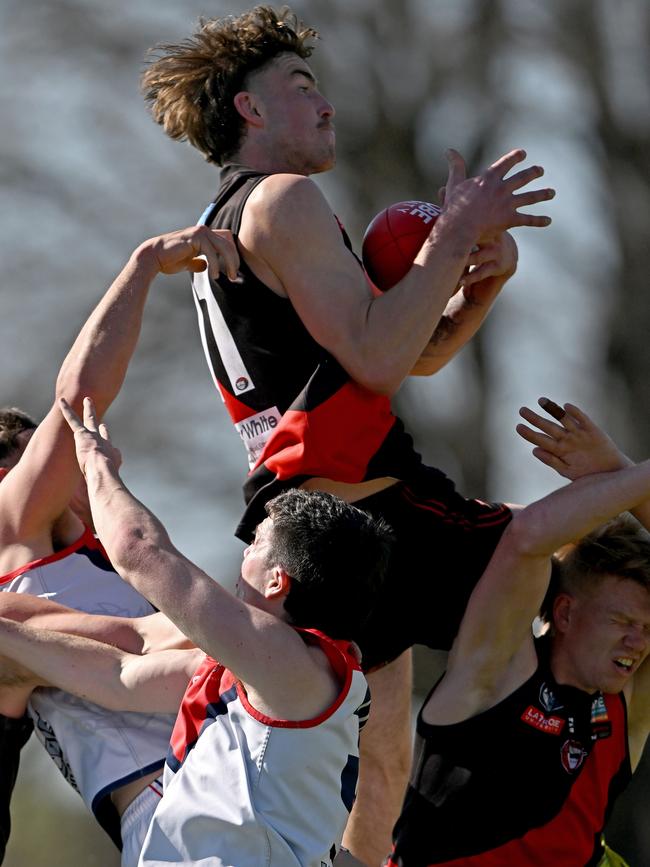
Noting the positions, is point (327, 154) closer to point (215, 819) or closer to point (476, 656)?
point (476, 656)

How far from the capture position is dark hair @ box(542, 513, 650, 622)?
5.37 metres

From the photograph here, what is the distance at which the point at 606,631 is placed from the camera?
17.5ft

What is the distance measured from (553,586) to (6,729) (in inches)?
67.7

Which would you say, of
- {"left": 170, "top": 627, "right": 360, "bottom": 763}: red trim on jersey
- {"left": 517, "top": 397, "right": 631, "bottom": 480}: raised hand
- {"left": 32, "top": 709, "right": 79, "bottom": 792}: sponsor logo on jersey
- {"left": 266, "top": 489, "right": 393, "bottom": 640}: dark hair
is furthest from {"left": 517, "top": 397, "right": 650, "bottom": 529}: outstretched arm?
{"left": 32, "top": 709, "right": 79, "bottom": 792}: sponsor logo on jersey

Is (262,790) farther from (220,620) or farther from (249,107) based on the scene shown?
(249,107)

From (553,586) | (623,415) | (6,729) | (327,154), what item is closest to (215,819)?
(6,729)

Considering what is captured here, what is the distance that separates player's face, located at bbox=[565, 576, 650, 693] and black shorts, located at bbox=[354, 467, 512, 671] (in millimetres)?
413

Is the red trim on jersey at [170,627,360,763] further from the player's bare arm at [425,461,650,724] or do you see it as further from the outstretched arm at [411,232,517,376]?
the outstretched arm at [411,232,517,376]

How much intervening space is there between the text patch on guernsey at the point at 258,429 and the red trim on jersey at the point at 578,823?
4.28ft

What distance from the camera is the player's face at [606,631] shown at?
5.34m

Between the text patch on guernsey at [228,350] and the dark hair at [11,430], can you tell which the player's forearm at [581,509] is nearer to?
the text patch on guernsey at [228,350]

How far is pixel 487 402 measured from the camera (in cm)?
1419

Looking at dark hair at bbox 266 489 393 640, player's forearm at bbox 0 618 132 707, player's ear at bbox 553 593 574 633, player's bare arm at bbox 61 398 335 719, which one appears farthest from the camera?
player's ear at bbox 553 593 574 633

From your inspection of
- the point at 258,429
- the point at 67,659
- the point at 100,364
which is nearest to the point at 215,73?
the point at 100,364
